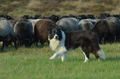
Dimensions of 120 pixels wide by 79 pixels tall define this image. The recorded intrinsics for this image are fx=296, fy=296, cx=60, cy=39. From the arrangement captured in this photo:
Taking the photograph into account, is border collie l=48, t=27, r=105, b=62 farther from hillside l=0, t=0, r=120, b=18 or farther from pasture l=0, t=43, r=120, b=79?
hillside l=0, t=0, r=120, b=18

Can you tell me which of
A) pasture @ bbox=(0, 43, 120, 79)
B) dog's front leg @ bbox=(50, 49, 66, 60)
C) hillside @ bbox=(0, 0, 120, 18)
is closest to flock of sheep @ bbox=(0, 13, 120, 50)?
dog's front leg @ bbox=(50, 49, 66, 60)

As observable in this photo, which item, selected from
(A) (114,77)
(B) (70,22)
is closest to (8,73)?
(A) (114,77)

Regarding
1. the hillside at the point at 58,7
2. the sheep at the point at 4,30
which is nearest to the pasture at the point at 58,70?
the sheep at the point at 4,30

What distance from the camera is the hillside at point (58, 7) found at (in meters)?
55.6

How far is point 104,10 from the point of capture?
188 ft

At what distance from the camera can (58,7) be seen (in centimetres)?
6034

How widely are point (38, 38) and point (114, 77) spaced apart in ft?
37.8

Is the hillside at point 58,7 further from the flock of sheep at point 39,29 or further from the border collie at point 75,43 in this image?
the border collie at point 75,43

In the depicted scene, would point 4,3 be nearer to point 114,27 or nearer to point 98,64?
point 114,27

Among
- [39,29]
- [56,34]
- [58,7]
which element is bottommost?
[58,7]

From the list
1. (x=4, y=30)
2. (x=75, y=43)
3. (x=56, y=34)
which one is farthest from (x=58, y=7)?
(x=56, y=34)

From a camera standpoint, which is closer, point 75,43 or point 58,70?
point 58,70

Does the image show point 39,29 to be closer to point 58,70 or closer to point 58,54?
point 58,54

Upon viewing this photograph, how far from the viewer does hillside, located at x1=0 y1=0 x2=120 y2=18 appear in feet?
182
